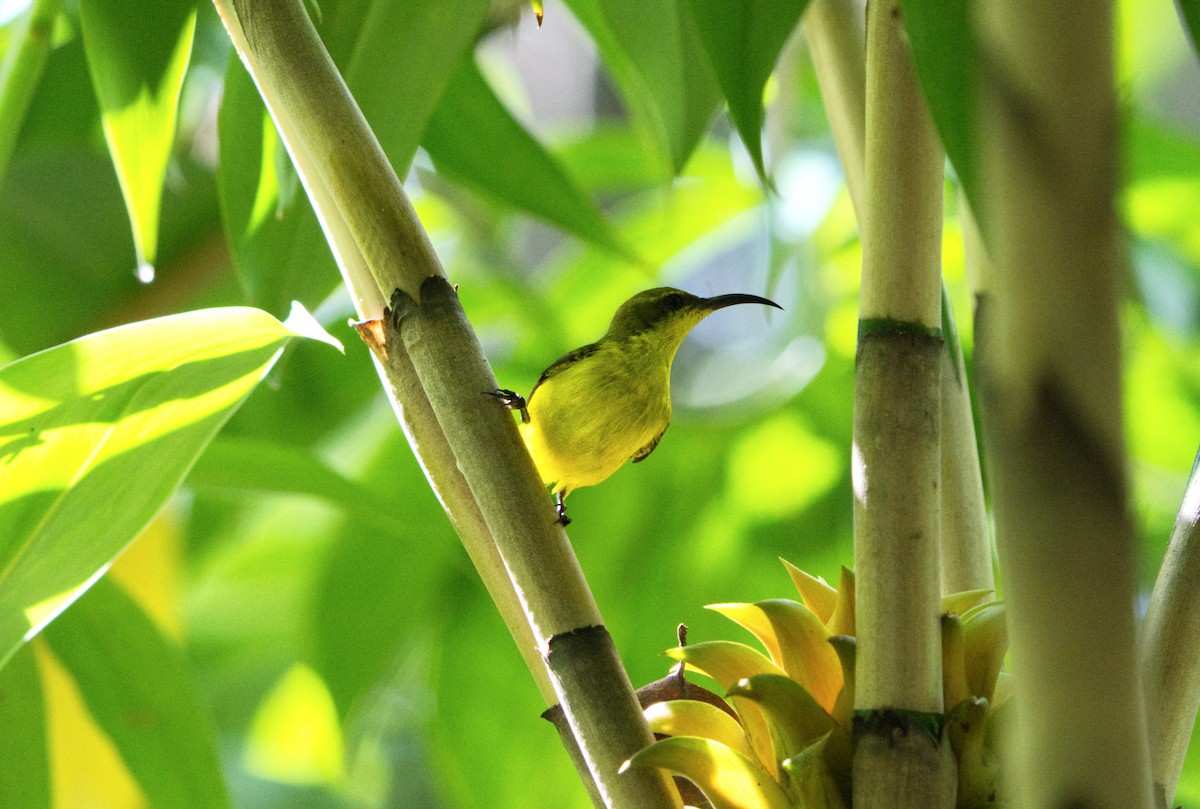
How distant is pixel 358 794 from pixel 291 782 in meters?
0.82

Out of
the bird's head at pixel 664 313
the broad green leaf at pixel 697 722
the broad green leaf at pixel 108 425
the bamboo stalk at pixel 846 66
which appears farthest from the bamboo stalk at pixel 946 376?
the bird's head at pixel 664 313

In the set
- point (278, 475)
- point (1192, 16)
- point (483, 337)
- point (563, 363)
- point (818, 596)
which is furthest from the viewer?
point (483, 337)

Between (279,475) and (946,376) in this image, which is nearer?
(946,376)

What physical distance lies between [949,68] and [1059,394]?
0.18m

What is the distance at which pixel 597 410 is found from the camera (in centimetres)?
82

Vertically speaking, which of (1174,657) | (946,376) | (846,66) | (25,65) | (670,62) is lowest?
(1174,657)

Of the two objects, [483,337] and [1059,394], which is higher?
[483,337]

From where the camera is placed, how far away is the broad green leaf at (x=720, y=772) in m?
0.30

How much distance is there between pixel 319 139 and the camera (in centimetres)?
33

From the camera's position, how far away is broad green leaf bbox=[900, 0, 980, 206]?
0.96 feet

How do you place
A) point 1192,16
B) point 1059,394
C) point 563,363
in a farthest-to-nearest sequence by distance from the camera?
1. point 563,363
2. point 1192,16
3. point 1059,394

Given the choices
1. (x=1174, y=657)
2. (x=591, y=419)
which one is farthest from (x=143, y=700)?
(x=1174, y=657)

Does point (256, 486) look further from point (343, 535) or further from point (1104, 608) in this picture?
point (1104, 608)

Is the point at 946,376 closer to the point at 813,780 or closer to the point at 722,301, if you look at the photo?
the point at 813,780
